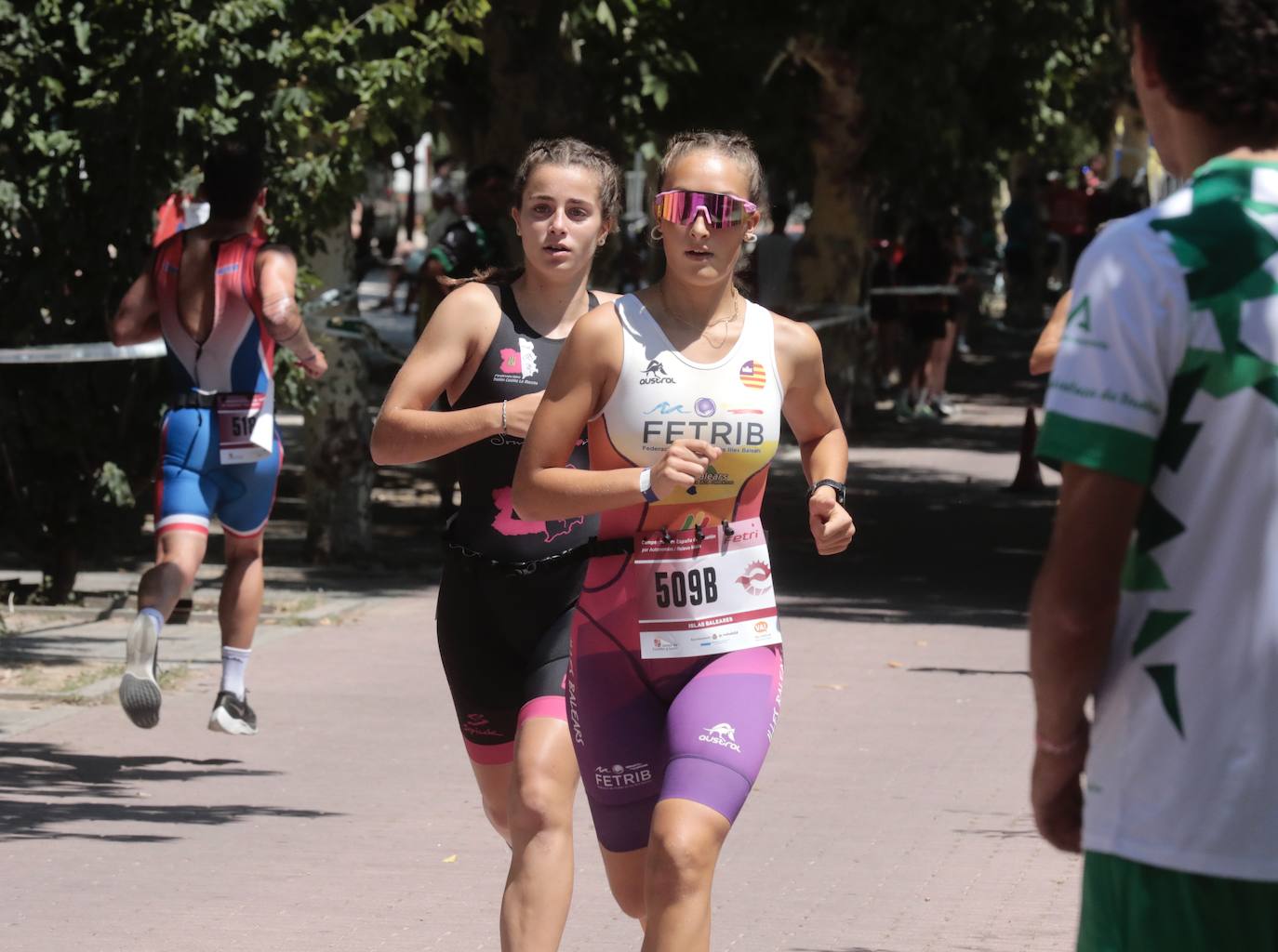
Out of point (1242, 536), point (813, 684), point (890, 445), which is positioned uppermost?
point (1242, 536)

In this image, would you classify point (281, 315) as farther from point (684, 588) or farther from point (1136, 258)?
point (1136, 258)

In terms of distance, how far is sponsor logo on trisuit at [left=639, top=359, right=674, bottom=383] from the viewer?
4.39 meters

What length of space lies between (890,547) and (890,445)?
7.41 m

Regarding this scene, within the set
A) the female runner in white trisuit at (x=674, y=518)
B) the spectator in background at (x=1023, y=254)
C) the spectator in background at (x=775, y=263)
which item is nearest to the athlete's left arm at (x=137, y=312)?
the female runner in white trisuit at (x=674, y=518)

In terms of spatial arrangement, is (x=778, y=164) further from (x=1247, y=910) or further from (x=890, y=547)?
(x=1247, y=910)

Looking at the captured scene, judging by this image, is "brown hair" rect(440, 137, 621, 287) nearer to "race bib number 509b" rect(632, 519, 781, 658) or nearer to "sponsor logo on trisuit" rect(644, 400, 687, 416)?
"sponsor logo on trisuit" rect(644, 400, 687, 416)

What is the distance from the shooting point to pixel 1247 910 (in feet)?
8.54

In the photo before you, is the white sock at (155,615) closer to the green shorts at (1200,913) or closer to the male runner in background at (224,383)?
the male runner in background at (224,383)

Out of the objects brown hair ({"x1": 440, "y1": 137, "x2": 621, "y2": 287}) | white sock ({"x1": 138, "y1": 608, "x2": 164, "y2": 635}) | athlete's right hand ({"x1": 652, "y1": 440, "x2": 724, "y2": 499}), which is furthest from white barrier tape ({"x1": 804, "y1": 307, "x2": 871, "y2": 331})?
athlete's right hand ({"x1": 652, "y1": 440, "x2": 724, "y2": 499})

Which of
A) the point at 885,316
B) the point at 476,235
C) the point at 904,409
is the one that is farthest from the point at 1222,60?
the point at 885,316

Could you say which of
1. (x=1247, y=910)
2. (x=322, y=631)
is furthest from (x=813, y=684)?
(x=1247, y=910)

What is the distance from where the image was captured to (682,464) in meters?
4.07

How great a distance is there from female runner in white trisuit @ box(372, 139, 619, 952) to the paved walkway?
907mm

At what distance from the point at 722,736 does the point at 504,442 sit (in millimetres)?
1137
